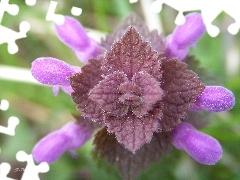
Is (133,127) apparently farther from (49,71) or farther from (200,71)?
(200,71)

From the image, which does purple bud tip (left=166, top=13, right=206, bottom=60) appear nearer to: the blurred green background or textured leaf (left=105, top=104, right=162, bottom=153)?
textured leaf (left=105, top=104, right=162, bottom=153)

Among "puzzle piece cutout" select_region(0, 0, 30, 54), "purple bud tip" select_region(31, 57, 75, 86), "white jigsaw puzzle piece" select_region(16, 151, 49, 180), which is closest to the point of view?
"purple bud tip" select_region(31, 57, 75, 86)

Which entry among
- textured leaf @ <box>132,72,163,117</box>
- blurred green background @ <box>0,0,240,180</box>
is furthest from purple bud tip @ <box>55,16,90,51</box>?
blurred green background @ <box>0,0,240,180</box>

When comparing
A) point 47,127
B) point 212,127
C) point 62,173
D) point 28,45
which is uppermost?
point 28,45

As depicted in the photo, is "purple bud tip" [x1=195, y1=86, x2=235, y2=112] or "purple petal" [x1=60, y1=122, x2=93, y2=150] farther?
"purple petal" [x1=60, y1=122, x2=93, y2=150]

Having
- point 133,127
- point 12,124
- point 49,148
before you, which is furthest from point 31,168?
point 12,124

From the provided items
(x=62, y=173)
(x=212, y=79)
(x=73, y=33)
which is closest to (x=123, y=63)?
(x=73, y=33)

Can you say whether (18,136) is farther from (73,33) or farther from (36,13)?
(73,33)
